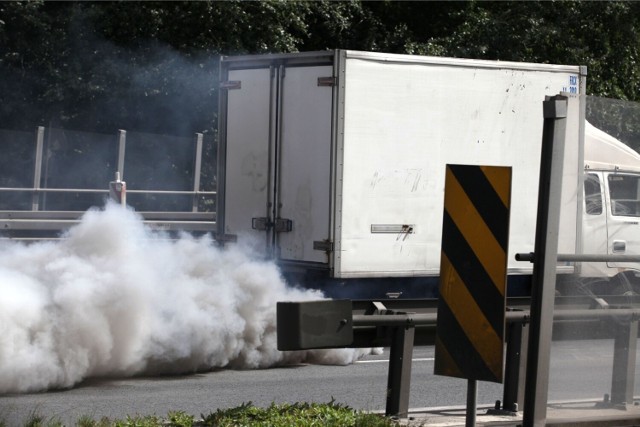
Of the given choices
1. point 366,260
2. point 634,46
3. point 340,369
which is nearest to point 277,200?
point 366,260

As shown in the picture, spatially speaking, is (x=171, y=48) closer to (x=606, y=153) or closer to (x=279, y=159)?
(x=279, y=159)

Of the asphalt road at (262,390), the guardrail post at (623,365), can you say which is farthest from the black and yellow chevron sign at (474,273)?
the guardrail post at (623,365)

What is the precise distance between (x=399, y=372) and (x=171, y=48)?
1618 cm

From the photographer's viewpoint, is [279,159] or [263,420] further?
[279,159]

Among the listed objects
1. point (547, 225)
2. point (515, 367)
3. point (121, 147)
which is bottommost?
point (515, 367)

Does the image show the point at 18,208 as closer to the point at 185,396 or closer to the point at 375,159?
the point at 375,159

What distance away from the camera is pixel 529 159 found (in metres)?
13.6

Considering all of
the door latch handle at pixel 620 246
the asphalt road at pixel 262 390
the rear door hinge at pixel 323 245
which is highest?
the door latch handle at pixel 620 246

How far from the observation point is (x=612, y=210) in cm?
888

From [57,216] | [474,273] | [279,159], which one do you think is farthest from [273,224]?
[474,273]

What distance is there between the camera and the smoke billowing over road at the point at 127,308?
10328 mm

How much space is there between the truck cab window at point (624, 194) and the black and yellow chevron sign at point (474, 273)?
2.04 m

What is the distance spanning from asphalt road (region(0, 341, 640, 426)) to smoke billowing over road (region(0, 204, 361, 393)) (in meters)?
0.16

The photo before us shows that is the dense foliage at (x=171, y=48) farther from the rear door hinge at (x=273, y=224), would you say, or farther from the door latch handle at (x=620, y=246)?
the door latch handle at (x=620, y=246)
